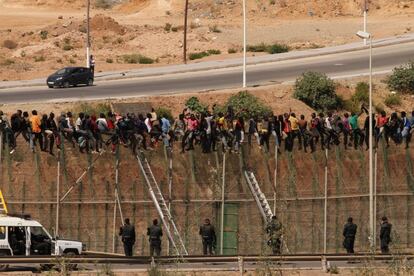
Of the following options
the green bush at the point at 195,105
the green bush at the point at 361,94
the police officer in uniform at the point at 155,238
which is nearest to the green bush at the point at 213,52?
the green bush at the point at 361,94

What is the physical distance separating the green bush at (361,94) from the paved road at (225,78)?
13.6 ft

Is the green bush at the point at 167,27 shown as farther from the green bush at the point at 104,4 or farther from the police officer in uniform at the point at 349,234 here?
the police officer in uniform at the point at 349,234

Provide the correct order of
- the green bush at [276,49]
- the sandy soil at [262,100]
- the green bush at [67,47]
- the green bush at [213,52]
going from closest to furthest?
the sandy soil at [262,100]
the green bush at [276,49]
the green bush at [213,52]
the green bush at [67,47]

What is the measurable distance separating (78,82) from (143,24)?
30891 mm

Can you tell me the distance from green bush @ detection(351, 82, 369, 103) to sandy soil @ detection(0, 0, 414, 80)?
61.9ft

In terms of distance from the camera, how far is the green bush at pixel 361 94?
6875cm

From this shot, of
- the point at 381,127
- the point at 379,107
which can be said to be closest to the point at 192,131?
the point at 381,127

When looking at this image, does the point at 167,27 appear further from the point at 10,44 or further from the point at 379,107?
the point at 379,107

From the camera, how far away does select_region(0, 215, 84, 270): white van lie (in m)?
41.8

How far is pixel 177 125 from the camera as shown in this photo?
5306cm

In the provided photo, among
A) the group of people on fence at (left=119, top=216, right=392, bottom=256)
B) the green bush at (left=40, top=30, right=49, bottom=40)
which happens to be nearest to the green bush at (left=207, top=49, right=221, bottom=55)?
the green bush at (left=40, top=30, right=49, bottom=40)

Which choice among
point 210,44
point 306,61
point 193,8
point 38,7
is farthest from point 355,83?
point 38,7

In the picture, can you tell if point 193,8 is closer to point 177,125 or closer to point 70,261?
point 177,125

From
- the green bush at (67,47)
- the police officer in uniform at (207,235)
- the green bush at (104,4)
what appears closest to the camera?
the police officer in uniform at (207,235)
